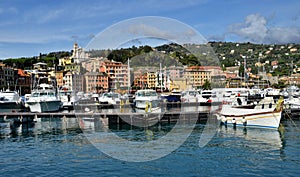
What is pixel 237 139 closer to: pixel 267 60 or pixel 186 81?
pixel 186 81

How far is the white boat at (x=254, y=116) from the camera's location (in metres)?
25.2

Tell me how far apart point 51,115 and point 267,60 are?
17867 centimetres

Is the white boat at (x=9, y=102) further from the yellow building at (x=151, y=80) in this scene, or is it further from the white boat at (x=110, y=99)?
the yellow building at (x=151, y=80)

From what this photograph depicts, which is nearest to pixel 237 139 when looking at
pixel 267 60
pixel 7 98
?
pixel 7 98

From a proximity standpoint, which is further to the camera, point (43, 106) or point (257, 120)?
point (43, 106)

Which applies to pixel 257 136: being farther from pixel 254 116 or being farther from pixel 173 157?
pixel 173 157

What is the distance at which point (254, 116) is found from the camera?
86.6ft

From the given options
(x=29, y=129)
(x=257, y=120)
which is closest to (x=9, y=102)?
(x=29, y=129)

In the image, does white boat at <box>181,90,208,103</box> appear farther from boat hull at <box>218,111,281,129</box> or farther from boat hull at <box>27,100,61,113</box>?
boat hull at <box>218,111,281,129</box>

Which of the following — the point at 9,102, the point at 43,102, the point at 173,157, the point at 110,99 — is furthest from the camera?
the point at 110,99

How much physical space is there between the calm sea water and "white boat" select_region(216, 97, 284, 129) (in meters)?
1.06

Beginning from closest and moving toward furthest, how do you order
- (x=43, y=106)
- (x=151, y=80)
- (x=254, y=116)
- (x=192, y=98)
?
1. (x=254, y=116)
2. (x=43, y=106)
3. (x=192, y=98)
4. (x=151, y=80)

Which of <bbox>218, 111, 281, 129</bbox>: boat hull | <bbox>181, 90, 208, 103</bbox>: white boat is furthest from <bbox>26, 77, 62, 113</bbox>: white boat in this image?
<bbox>218, 111, 281, 129</bbox>: boat hull

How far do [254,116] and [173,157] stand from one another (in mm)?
12044
